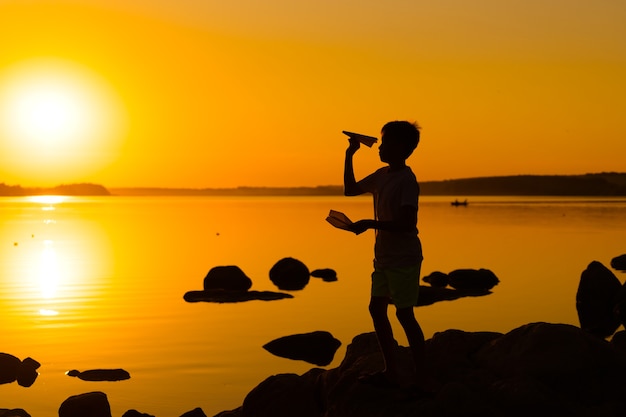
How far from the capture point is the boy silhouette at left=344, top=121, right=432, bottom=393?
8773 mm

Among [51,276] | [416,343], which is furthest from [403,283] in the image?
[51,276]

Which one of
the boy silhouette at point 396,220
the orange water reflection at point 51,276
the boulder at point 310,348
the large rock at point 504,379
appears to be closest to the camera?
the boy silhouette at point 396,220

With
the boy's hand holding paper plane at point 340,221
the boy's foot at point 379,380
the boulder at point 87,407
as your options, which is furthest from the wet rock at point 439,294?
the boy's hand holding paper plane at point 340,221

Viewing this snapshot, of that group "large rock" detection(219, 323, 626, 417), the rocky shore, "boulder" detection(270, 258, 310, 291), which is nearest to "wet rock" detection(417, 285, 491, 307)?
"boulder" detection(270, 258, 310, 291)

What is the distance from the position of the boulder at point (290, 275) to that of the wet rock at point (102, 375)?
2140 cm

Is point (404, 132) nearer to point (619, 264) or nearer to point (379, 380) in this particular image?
point (379, 380)

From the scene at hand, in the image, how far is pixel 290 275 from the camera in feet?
143

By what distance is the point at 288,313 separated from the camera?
108 feet

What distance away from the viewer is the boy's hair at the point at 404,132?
8812 mm

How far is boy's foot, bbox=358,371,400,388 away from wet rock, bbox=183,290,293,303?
87.5 feet

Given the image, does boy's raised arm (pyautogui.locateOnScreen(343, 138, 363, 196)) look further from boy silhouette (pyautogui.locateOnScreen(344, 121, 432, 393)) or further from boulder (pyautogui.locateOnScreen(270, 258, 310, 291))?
boulder (pyautogui.locateOnScreen(270, 258, 310, 291))

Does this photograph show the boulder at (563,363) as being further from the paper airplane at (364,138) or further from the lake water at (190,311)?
the lake water at (190,311)

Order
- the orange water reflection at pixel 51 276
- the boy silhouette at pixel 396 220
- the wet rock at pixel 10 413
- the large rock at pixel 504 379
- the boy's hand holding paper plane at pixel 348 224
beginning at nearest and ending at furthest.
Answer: the boy's hand holding paper plane at pixel 348 224 → the boy silhouette at pixel 396 220 → the large rock at pixel 504 379 → the wet rock at pixel 10 413 → the orange water reflection at pixel 51 276

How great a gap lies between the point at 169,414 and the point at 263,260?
128ft
